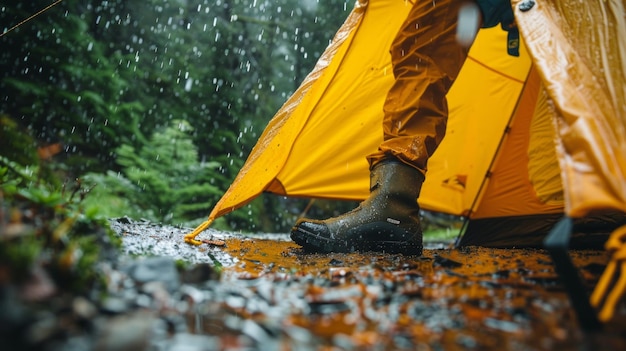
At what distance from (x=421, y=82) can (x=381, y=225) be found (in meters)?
0.80

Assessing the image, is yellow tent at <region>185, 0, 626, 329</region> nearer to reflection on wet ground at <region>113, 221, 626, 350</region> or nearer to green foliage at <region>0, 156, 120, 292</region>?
reflection on wet ground at <region>113, 221, 626, 350</region>

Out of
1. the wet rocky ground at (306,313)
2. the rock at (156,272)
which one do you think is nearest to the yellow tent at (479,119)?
the wet rocky ground at (306,313)

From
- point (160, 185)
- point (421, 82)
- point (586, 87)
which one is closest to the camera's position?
point (586, 87)

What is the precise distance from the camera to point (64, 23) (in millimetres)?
5297

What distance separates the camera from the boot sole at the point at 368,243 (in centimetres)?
188

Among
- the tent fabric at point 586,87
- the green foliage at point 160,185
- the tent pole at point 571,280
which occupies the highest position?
the tent fabric at point 586,87

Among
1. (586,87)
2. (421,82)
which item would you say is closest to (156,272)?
(586,87)

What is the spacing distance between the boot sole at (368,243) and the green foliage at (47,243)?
3.35ft

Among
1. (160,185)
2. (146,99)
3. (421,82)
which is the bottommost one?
(160,185)

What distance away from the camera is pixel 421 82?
2.04 meters

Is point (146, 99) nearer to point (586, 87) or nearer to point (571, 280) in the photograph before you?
point (586, 87)

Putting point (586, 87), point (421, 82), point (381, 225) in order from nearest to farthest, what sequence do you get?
point (586, 87)
point (381, 225)
point (421, 82)

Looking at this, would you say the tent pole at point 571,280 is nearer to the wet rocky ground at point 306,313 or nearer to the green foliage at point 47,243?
the wet rocky ground at point 306,313

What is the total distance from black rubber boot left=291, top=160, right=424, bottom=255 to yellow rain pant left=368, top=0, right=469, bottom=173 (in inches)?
4.5
